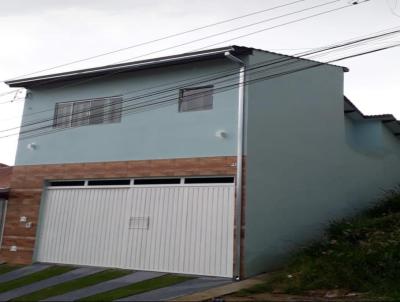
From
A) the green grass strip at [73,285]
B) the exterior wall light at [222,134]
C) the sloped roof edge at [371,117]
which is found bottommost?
the green grass strip at [73,285]

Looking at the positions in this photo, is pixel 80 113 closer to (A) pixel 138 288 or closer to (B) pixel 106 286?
(B) pixel 106 286

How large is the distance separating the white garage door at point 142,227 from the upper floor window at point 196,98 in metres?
2.13

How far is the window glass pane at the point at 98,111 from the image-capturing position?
15.4 metres

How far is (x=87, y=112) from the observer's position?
51.5 ft

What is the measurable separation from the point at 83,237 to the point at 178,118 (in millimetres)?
4396

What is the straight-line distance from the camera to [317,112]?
14.9 m

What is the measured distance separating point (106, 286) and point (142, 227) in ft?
7.46

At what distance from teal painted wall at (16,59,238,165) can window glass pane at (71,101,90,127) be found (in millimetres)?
206

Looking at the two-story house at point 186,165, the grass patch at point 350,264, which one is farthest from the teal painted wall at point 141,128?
the grass patch at point 350,264

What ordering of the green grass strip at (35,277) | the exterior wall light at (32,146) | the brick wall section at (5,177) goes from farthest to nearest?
the brick wall section at (5,177) → the exterior wall light at (32,146) → the green grass strip at (35,277)

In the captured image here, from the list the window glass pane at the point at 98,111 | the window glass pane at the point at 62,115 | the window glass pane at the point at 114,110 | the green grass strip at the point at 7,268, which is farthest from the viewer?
the window glass pane at the point at 62,115

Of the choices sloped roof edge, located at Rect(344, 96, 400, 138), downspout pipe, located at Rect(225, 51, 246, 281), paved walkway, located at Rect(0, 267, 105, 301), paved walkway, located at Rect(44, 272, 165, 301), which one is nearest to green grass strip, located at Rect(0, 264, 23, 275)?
paved walkway, located at Rect(0, 267, 105, 301)

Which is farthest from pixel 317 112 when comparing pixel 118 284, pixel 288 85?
pixel 118 284

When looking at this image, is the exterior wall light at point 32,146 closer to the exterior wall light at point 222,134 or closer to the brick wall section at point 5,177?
the brick wall section at point 5,177
